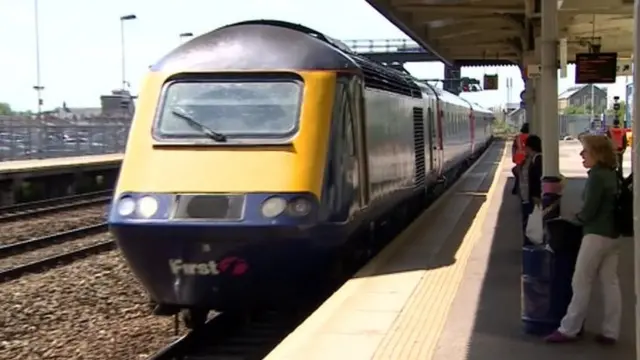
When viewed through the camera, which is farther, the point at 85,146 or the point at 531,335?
the point at 85,146

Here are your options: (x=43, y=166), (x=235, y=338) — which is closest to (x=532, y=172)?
(x=235, y=338)

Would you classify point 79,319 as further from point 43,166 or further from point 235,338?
point 43,166

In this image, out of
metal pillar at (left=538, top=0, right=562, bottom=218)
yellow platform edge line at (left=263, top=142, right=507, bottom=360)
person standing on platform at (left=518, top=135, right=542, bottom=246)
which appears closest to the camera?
yellow platform edge line at (left=263, top=142, right=507, bottom=360)

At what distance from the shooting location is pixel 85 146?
3856 cm

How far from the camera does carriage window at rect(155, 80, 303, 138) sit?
857 centimetres

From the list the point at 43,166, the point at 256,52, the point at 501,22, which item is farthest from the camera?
the point at 43,166

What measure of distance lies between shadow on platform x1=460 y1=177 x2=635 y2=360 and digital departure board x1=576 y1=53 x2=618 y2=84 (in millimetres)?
5218

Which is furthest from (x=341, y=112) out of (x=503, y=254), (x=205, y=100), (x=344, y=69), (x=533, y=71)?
(x=533, y=71)

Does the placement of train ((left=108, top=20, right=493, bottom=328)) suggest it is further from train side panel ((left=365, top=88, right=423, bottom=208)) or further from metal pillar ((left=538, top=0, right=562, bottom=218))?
metal pillar ((left=538, top=0, right=562, bottom=218))

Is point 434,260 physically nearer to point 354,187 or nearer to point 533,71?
point 354,187

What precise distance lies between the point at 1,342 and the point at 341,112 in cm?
398

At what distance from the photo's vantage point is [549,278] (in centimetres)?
689

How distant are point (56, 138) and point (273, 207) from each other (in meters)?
29.8

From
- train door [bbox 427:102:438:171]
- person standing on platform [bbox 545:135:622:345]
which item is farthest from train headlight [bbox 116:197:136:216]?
train door [bbox 427:102:438:171]
